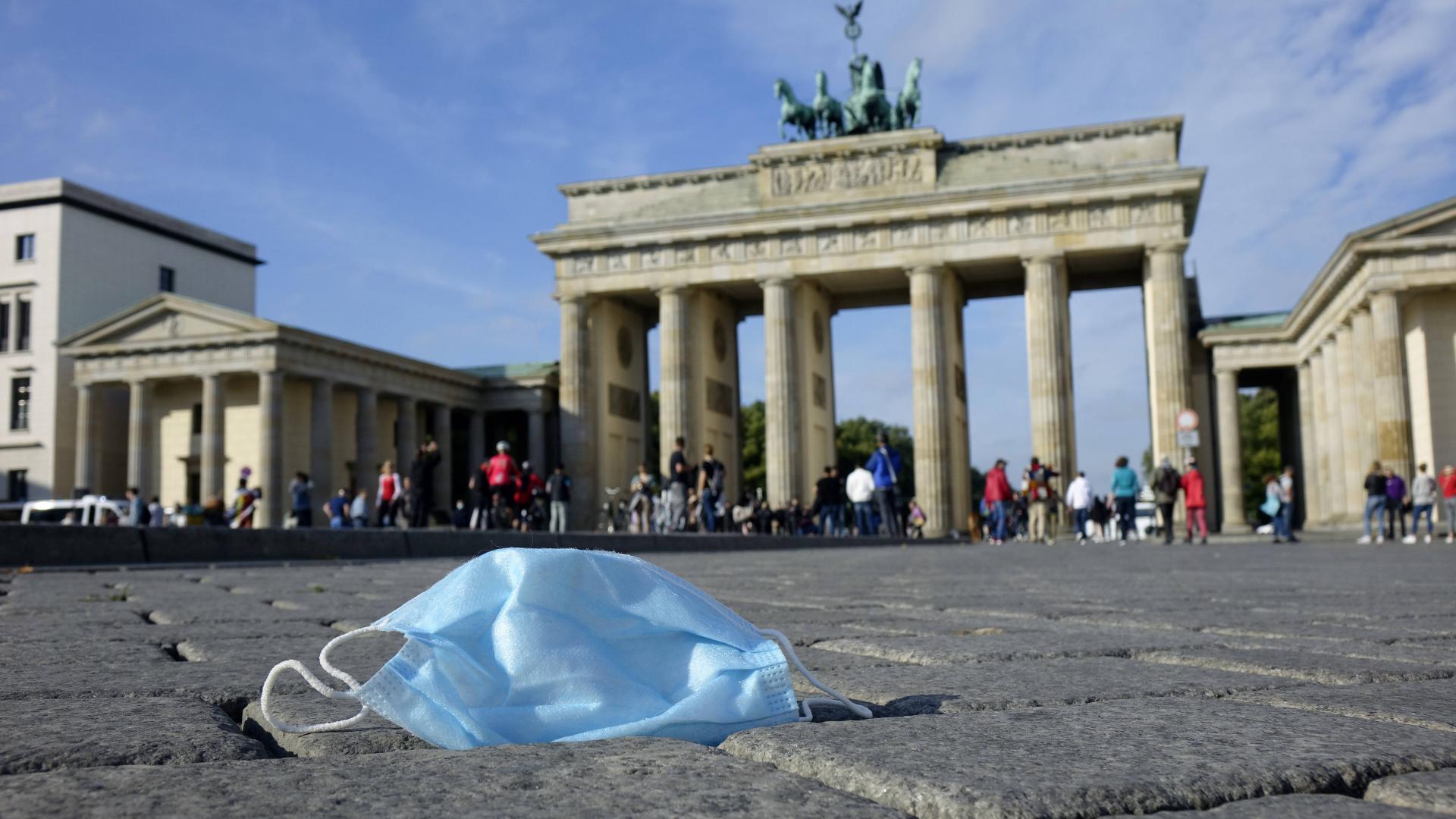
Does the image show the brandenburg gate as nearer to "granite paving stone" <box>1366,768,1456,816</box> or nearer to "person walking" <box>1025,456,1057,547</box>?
"person walking" <box>1025,456,1057,547</box>

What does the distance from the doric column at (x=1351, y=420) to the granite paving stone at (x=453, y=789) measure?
3790cm

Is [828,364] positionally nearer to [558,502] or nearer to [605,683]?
[558,502]

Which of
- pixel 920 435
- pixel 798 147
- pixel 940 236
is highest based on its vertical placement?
pixel 798 147

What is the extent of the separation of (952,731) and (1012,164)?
143ft

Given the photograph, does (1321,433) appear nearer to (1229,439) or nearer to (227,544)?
(1229,439)

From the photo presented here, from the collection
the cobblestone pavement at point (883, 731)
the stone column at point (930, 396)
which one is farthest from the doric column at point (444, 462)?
the cobblestone pavement at point (883, 731)

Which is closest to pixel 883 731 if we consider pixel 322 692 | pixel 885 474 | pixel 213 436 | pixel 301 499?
pixel 322 692

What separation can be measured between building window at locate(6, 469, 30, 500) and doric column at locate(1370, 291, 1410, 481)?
46656mm

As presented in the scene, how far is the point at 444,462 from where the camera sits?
54.2 metres

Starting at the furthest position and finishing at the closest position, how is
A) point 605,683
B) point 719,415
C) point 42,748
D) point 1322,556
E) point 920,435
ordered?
point 719,415 < point 920,435 < point 1322,556 < point 605,683 < point 42,748

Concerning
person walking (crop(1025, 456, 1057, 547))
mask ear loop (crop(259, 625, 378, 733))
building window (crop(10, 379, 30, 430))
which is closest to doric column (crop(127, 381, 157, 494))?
building window (crop(10, 379, 30, 430))

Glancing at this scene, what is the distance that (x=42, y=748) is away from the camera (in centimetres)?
200

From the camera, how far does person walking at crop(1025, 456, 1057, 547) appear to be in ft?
93.2

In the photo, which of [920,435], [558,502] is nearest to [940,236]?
[920,435]
